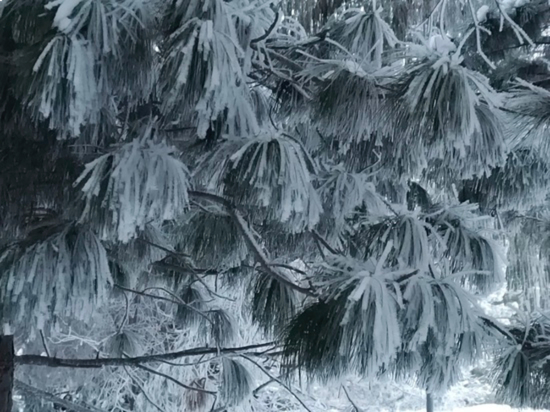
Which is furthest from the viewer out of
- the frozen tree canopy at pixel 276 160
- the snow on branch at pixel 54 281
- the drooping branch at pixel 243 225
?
the drooping branch at pixel 243 225

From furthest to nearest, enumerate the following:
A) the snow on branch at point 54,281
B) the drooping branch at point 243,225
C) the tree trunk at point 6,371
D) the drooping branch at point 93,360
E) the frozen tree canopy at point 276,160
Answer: the drooping branch at point 93,360 < the tree trunk at point 6,371 < the drooping branch at point 243,225 < the snow on branch at point 54,281 < the frozen tree canopy at point 276,160

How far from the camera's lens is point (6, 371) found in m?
1.68

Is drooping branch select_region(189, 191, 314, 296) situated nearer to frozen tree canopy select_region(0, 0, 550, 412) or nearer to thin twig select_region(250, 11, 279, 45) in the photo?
frozen tree canopy select_region(0, 0, 550, 412)

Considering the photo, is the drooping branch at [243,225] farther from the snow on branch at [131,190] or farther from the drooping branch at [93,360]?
the drooping branch at [93,360]

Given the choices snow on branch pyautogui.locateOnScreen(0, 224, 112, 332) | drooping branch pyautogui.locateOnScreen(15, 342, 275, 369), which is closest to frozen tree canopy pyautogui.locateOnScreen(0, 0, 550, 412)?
snow on branch pyautogui.locateOnScreen(0, 224, 112, 332)

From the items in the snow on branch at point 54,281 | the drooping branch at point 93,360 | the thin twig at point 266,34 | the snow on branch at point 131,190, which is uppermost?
the thin twig at point 266,34

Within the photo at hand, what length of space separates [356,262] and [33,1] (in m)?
0.71

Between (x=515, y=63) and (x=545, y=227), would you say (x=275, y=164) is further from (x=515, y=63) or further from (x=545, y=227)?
(x=545, y=227)

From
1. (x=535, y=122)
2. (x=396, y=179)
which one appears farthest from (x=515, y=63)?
(x=535, y=122)

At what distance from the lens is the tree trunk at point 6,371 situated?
5.46ft

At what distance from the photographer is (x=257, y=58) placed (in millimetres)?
1256

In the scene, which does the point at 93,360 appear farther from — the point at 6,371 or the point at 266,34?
the point at 266,34

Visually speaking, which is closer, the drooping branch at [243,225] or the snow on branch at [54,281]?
the snow on branch at [54,281]

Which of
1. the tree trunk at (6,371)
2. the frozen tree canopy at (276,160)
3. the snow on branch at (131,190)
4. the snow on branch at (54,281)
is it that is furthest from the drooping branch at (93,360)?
the snow on branch at (131,190)
